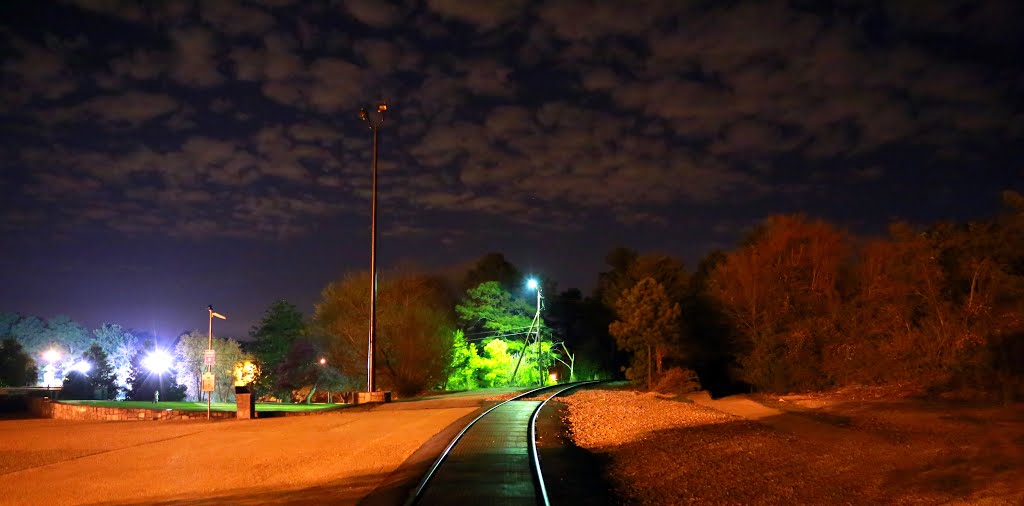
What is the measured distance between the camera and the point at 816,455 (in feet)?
46.5

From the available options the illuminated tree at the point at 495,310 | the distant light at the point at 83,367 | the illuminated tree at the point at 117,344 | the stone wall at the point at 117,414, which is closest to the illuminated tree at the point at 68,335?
the illuminated tree at the point at 117,344

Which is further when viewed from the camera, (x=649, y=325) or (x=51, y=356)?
(x=51, y=356)

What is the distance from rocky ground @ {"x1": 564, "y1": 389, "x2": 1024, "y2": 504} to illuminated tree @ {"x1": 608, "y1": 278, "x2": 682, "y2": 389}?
21.0 meters

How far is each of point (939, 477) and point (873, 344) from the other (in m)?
22.3

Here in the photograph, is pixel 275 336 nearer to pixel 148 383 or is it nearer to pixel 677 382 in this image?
pixel 148 383

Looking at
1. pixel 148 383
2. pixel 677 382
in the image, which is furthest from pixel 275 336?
pixel 677 382

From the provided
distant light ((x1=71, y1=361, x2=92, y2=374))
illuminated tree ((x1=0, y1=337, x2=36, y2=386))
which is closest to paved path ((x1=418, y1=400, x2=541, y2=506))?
distant light ((x1=71, y1=361, x2=92, y2=374))

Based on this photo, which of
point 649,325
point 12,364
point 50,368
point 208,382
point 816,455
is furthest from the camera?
point 50,368

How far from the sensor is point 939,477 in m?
11.6

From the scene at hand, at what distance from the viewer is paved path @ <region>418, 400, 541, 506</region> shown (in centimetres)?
1009

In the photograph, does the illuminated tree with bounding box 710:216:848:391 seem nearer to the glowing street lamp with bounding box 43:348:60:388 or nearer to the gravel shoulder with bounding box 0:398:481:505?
the gravel shoulder with bounding box 0:398:481:505

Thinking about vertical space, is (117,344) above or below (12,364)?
above

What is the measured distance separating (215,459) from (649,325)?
111ft

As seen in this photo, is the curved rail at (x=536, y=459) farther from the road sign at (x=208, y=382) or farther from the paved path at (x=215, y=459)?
the road sign at (x=208, y=382)
